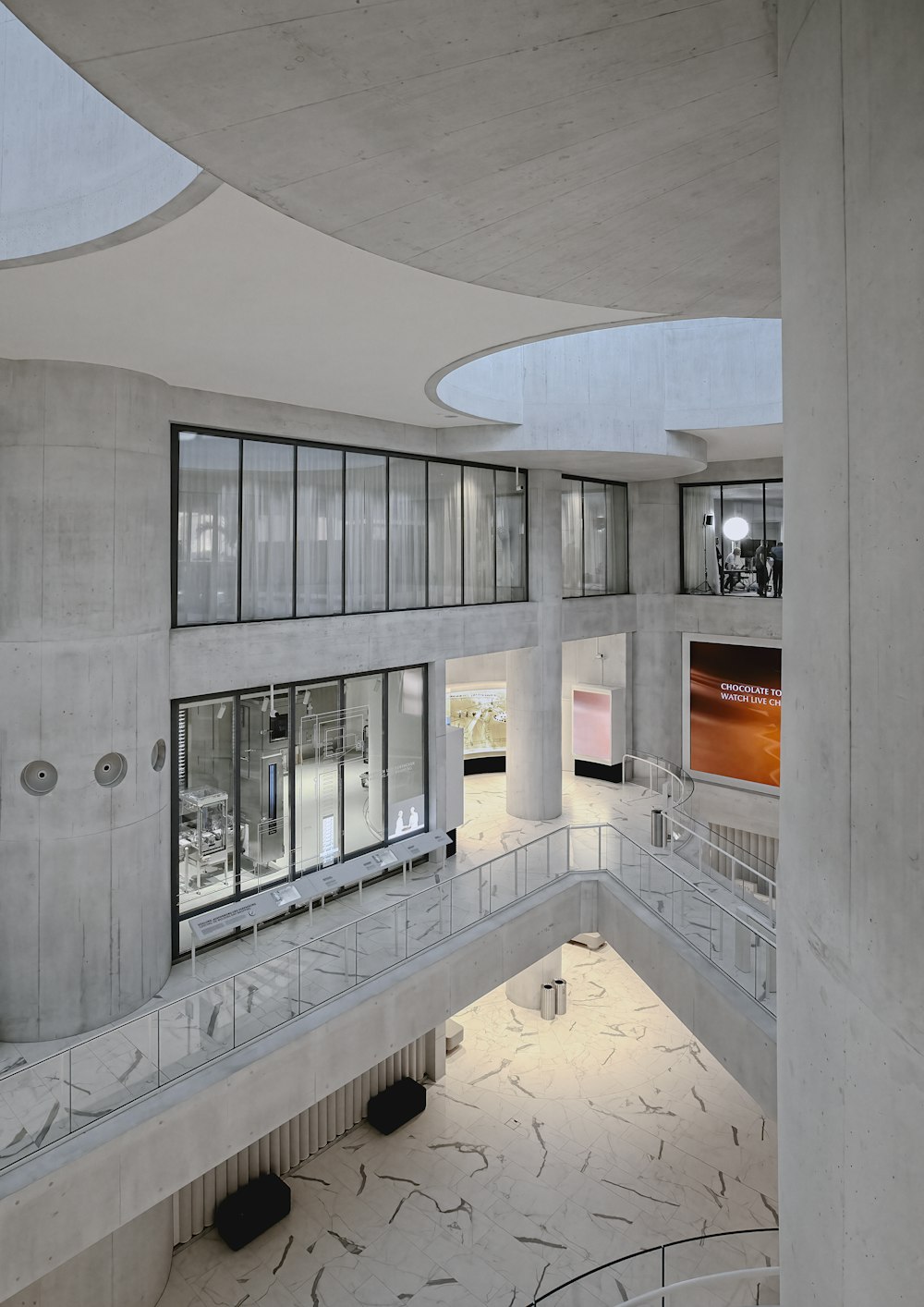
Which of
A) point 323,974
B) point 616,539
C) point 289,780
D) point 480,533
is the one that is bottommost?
point 323,974

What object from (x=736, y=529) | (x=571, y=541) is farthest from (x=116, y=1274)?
(x=736, y=529)

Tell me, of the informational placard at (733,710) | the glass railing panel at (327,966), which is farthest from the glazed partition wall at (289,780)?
the informational placard at (733,710)

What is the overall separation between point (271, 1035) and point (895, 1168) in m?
9.37

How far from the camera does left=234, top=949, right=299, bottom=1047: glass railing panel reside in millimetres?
10297

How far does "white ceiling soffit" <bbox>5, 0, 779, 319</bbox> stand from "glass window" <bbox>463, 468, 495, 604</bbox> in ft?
39.6

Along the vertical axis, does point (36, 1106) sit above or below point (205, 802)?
below

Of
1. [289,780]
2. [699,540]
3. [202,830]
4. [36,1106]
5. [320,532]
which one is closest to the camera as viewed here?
[36,1106]

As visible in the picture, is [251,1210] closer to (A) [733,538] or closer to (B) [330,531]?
(B) [330,531]

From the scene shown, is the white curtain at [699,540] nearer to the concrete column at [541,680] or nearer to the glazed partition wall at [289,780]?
the concrete column at [541,680]

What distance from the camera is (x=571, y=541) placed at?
21.0m

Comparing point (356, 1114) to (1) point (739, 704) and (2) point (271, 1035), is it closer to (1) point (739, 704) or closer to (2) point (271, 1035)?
(2) point (271, 1035)

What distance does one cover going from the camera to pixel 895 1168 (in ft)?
8.66

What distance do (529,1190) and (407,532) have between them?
40.0 feet

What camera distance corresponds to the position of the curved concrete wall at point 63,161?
5836 millimetres
